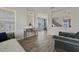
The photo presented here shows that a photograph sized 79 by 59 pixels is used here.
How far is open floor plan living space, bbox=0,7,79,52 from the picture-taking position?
2.43m

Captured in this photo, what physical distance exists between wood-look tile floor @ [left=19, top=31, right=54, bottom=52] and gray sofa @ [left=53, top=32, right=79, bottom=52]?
0.14 metres

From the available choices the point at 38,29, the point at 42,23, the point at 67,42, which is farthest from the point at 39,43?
the point at 67,42

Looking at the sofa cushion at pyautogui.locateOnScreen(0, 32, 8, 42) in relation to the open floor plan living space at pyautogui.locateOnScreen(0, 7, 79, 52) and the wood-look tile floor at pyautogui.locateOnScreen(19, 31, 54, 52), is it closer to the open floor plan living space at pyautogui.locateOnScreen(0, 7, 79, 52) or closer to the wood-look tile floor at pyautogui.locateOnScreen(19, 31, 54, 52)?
the open floor plan living space at pyautogui.locateOnScreen(0, 7, 79, 52)

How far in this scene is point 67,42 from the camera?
241cm

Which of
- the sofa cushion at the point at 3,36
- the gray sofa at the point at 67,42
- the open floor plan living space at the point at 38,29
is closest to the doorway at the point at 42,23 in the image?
the open floor plan living space at the point at 38,29

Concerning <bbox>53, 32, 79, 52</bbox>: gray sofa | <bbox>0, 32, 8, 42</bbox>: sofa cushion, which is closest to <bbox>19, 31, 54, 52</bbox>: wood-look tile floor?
<bbox>53, 32, 79, 52</bbox>: gray sofa

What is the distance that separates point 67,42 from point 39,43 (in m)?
0.61

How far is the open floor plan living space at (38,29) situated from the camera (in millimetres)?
2434

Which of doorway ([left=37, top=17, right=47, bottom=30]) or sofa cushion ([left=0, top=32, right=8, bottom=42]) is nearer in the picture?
sofa cushion ([left=0, top=32, right=8, bottom=42])

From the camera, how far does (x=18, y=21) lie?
98.7 inches

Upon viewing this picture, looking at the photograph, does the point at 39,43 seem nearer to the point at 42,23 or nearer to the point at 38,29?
the point at 38,29
